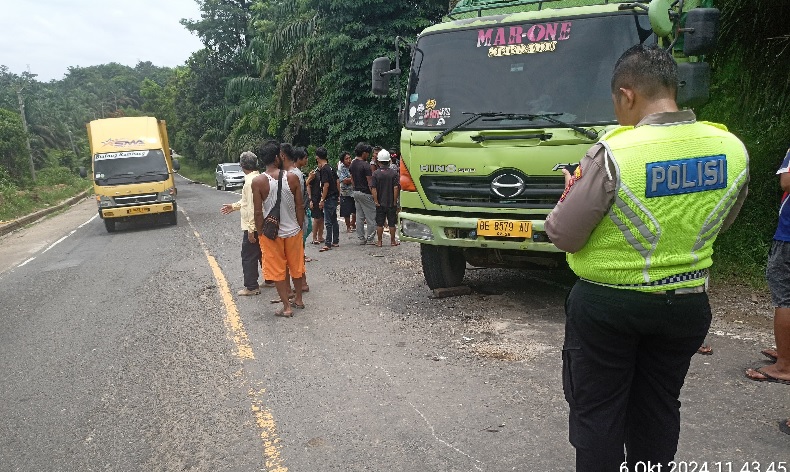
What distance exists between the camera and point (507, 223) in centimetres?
538

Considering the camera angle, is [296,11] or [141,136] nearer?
[141,136]

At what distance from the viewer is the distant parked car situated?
103ft

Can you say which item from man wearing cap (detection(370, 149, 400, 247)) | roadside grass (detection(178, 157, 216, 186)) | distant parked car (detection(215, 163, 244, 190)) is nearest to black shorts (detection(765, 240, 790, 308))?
man wearing cap (detection(370, 149, 400, 247))

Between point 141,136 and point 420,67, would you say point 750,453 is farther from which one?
point 141,136

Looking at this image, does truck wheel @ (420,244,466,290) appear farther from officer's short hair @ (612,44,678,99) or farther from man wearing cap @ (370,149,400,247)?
officer's short hair @ (612,44,678,99)

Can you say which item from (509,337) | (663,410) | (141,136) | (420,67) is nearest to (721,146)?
(663,410)

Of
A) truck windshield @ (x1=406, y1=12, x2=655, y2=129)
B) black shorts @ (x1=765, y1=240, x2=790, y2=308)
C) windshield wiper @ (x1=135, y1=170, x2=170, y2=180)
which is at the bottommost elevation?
black shorts @ (x1=765, y1=240, x2=790, y2=308)

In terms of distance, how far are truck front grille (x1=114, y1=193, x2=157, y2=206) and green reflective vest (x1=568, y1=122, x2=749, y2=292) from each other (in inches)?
587

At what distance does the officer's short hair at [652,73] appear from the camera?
2.07m

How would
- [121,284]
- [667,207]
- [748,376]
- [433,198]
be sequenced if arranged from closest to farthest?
[667,207] → [748,376] → [433,198] → [121,284]

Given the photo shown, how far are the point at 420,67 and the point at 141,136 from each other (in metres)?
12.2

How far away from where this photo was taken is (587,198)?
2.04 metres

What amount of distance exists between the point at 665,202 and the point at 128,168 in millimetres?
15545

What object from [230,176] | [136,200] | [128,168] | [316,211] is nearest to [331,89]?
[128,168]
